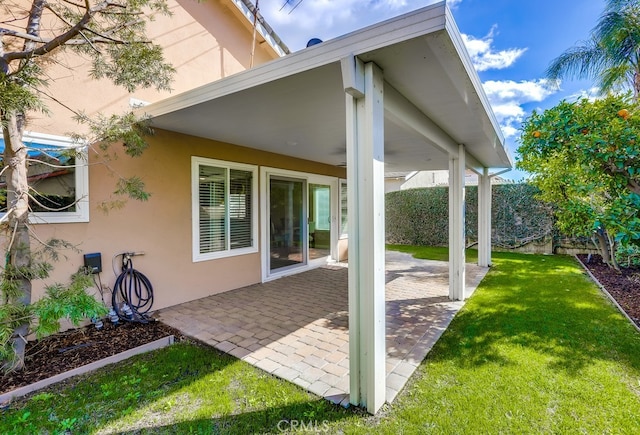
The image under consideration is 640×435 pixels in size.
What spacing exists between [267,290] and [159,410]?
3867 mm

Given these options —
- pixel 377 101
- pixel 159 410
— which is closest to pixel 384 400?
pixel 159 410

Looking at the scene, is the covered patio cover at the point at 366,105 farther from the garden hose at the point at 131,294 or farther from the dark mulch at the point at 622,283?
the dark mulch at the point at 622,283

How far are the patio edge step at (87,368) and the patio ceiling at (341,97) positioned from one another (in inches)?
127

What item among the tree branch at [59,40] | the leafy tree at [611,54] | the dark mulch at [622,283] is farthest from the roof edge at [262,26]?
the leafy tree at [611,54]

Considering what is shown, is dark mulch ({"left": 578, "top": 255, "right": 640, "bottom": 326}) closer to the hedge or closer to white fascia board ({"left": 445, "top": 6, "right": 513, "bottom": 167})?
the hedge

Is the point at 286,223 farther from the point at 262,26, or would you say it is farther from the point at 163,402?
the point at 262,26

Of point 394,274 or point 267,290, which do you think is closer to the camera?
point 267,290

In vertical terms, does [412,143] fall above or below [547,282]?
above

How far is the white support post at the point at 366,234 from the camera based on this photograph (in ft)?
8.59

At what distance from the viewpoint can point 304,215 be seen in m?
8.56

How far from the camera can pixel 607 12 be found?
9.48m

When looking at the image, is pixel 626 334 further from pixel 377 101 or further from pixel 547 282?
pixel 377 101

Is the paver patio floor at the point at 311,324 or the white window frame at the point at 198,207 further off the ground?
the white window frame at the point at 198,207

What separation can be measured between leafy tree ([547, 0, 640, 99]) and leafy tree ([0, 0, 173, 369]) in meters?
11.8
